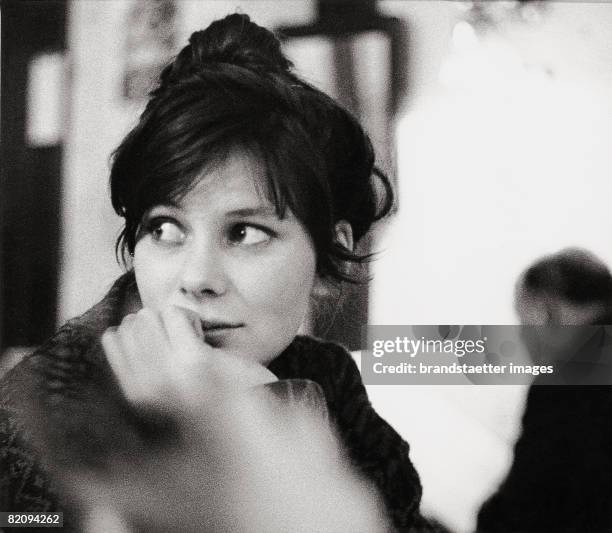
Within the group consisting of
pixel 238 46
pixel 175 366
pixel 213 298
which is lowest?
pixel 175 366

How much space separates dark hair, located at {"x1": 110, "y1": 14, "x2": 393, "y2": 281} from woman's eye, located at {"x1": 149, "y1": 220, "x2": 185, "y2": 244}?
0.04 metres

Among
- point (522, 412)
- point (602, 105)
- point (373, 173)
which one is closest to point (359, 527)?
point (522, 412)

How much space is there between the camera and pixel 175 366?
99 centimetres

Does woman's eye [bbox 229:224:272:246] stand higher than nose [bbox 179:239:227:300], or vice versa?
woman's eye [bbox 229:224:272:246]

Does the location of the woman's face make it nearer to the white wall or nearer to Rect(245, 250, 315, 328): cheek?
Rect(245, 250, 315, 328): cheek

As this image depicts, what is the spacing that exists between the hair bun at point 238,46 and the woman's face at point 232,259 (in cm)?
18

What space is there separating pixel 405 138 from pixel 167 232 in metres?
0.45

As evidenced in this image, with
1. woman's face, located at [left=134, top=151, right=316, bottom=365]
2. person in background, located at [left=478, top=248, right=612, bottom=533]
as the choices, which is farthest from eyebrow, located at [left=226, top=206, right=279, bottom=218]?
person in background, located at [left=478, top=248, right=612, bottom=533]

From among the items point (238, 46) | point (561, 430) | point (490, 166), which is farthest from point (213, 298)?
point (561, 430)

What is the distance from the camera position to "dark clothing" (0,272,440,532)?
1.00 meters

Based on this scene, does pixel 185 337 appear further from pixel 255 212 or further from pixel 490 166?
pixel 490 166

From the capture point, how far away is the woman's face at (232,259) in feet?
3.24

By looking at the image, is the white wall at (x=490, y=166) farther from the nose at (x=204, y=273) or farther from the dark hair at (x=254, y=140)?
the nose at (x=204, y=273)

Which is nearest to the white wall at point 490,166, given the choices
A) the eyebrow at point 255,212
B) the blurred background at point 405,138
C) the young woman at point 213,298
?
the blurred background at point 405,138
